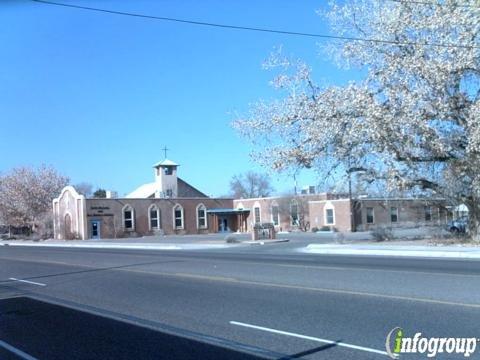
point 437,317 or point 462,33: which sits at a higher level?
point 462,33

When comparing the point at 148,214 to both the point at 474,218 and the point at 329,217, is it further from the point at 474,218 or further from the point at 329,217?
the point at 474,218

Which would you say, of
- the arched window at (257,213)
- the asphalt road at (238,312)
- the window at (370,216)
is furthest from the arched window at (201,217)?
the asphalt road at (238,312)

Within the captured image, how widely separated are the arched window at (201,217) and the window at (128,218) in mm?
9462

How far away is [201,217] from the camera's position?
248 ft

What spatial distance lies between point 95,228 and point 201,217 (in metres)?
14.2

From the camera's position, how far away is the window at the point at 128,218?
68.2 metres

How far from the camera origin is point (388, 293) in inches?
495

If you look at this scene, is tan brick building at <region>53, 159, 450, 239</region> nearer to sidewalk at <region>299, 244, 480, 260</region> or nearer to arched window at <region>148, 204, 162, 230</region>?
arched window at <region>148, 204, 162, 230</region>

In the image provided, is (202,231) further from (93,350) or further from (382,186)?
(93,350)

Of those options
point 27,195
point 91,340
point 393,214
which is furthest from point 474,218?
point 27,195

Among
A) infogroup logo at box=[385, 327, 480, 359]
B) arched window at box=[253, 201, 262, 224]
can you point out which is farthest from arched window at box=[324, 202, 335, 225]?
infogroup logo at box=[385, 327, 480, 359]

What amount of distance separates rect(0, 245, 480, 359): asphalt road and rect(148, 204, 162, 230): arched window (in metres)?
52.2

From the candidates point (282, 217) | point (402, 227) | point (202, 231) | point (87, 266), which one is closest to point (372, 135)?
point (87, 266)

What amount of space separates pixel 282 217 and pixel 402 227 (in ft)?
45.1
